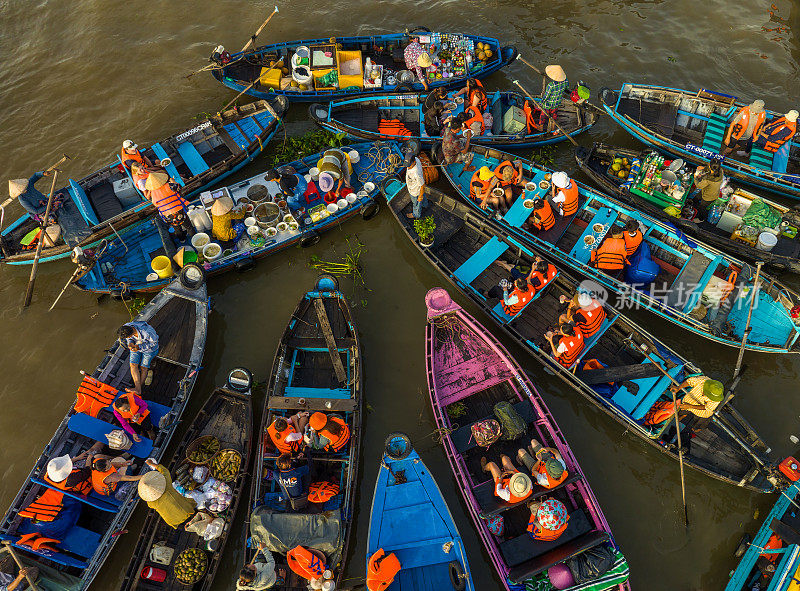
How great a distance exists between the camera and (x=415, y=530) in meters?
10.6

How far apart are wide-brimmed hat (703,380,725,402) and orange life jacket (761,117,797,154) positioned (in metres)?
9.35

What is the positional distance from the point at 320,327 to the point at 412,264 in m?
3.78

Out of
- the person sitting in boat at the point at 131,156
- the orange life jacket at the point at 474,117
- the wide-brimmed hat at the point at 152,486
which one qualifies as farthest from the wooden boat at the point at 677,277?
the wide-brimmed hat at the point at 152,486

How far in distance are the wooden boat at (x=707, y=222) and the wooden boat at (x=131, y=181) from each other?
1072cm

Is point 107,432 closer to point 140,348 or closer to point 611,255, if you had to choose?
point 140,348

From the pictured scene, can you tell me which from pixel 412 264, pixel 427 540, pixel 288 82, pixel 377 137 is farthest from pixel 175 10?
pixel 427 540

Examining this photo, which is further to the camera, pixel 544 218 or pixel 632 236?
pixel 544 218

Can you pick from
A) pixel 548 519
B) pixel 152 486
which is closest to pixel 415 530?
pixel 548 519

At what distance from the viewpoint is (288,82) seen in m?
17.6

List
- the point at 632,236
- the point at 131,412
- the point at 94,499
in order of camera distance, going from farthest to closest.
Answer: the point at 632,236
the point at 131,412
the point at 94,499

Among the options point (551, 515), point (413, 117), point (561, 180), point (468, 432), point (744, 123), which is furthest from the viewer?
point (413, 117)

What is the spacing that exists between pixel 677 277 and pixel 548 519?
7.50 m

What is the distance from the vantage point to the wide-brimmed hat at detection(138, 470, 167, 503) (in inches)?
381

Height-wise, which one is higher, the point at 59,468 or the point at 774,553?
the point at 59,468
